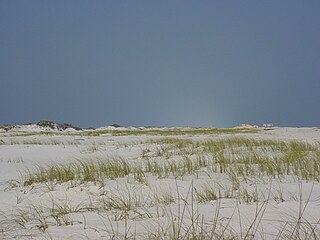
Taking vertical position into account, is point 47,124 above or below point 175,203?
above

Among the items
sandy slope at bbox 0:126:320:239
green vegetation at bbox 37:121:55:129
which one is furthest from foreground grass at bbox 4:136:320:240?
green vegetation at bbox 37:121:55:129

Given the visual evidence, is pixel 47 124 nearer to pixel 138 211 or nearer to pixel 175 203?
pixel 175 203

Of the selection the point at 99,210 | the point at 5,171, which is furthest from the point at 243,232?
the point at 5,171

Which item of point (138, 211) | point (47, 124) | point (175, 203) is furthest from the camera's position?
point (47, 124)

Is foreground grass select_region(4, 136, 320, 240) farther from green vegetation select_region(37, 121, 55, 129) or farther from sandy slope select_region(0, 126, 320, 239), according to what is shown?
green vegetation select_region(37, 121, 55, 129)

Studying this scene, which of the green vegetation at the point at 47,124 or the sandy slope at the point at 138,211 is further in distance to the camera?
the green vegetation at the point at 47,124

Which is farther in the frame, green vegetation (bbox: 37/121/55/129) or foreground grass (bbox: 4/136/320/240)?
green vegetation (bbox: 37/121/55/129)

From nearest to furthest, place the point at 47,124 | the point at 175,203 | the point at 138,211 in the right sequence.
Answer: the point at 138,211 < the point at 175,203 < the point at 47,124

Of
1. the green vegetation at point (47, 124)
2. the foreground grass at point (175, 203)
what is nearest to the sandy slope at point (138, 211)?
the foreground grass at point (175, 203)

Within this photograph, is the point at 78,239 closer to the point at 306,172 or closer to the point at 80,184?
the point at 80,184

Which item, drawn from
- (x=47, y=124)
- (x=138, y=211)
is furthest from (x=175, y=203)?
(x=47, y=124)

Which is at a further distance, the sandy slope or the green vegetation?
the green vegetation

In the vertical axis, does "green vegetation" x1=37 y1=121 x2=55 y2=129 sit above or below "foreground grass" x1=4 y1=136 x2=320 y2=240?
above

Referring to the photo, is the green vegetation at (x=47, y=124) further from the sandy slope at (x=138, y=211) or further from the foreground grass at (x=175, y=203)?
the sandy slope at (x=138, y=211)
